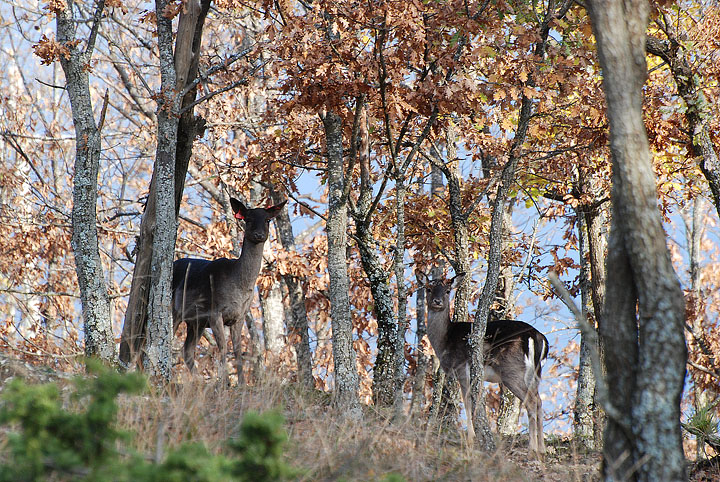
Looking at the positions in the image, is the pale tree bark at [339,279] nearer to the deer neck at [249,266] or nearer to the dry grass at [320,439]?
the dry grass at [320,439]

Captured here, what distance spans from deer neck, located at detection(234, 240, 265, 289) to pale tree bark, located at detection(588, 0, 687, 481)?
240 inches

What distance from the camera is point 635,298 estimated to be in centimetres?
471

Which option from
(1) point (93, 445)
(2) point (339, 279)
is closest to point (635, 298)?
(1) point (93, 445)

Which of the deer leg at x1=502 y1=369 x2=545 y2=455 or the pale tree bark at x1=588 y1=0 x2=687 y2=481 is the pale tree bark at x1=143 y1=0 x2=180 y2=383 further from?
the pale tree bark at x1=588 y1=0 x2=687 y2=481

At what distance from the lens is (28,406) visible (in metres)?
3.24

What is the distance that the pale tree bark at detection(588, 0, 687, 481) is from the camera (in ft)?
14.5

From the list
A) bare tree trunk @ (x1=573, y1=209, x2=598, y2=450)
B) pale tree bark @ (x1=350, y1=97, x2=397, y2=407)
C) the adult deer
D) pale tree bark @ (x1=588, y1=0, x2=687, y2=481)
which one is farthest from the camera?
bare tree trunk @ (x1=573, y1=209, x2=598, y2=450)

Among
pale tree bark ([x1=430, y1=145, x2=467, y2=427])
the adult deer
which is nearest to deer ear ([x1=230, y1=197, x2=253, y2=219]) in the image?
the adult deer

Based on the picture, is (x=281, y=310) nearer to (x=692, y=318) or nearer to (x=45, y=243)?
(x=45, y=243)

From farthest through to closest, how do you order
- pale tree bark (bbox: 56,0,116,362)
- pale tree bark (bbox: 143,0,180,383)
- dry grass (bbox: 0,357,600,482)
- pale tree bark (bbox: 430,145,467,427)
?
1. pale tree bark (bbox: 430,145,467,427)
2. pale tree bark (bbox: 56,0,116,362)
3. pale tree bark (bbox: 143,0,180,383)
4. dry grass (bbox: 0,357,600,482)

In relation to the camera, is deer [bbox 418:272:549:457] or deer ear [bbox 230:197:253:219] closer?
deer [bbox 418:272:549:457]

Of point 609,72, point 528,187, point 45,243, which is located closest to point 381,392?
point 528,187

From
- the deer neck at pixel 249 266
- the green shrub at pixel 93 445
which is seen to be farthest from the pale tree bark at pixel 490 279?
the green shrub at pixel 93 445

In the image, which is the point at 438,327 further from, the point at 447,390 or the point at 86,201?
the point at 86,201
